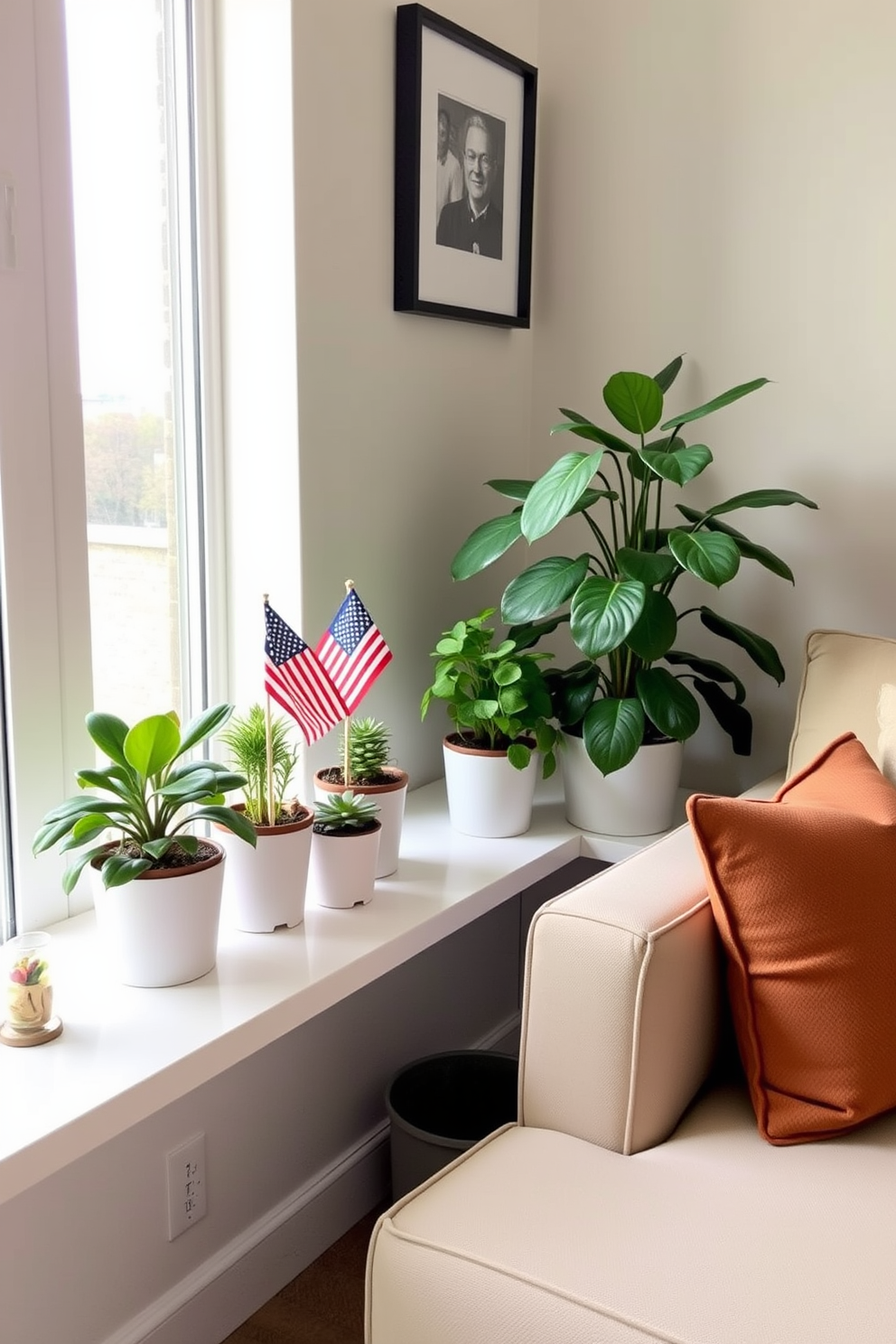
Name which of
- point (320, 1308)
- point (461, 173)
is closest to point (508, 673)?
point (461, 173)

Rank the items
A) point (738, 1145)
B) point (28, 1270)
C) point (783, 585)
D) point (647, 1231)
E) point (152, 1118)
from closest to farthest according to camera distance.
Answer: point (647, 1231) → point (738, 1145) → point (28, 1270) → point (152, 1118) → point (783, 585)

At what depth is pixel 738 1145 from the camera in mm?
1344

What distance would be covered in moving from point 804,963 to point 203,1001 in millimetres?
663

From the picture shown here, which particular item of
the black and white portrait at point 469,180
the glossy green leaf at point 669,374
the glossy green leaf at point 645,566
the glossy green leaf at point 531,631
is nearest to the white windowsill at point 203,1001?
the glossy green leaf at point 531,631

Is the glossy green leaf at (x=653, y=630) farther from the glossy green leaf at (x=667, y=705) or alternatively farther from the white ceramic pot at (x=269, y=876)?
the white ceramic pot at (x=269, y=876)

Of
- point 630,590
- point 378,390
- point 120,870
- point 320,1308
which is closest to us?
point 120,870

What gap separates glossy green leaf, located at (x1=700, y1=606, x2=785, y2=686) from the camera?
195 centimetres

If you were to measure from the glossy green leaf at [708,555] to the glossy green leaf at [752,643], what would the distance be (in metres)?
0.28

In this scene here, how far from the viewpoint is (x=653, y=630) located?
1.75 metres

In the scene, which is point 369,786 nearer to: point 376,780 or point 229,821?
point 376,780

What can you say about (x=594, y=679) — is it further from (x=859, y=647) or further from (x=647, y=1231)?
(x=647, y=1231)

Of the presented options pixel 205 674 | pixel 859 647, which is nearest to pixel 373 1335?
pixel 205 674

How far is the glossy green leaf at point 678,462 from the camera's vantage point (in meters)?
1.69

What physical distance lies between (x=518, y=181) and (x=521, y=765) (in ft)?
3.48
